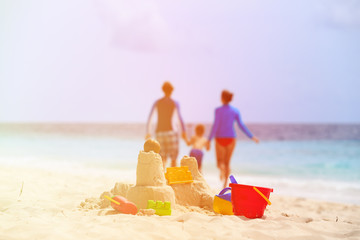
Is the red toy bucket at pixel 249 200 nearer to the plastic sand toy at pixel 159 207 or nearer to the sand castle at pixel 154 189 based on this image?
the sand castle at pixel 154 189

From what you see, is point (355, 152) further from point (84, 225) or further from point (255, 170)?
point (84, 225)

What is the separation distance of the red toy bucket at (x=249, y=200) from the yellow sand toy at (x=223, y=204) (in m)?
0.10

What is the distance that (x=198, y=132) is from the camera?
6.48 meters

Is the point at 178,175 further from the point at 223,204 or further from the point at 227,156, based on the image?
the point at 227,156

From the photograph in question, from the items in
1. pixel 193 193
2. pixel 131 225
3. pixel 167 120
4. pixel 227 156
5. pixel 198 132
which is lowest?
pixel 131 225

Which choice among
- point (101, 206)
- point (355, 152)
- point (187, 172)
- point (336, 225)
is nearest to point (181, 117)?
point (187, 172)

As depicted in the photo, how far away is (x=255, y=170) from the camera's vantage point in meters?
13.5

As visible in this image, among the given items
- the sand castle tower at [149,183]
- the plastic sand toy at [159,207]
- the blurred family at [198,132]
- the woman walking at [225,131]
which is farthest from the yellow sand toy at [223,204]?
the woman walking at [225,131]

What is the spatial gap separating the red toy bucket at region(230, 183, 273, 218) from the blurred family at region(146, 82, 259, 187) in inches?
76.3

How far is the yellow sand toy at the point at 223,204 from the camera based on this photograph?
4.24 m

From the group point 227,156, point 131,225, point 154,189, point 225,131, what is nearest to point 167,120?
point 225,131

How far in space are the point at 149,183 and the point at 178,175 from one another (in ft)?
1.83

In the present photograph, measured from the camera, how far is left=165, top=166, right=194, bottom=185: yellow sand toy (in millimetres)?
4395

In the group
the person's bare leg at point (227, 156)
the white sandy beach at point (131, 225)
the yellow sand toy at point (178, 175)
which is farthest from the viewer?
the person's bare leg at point (227, 156)
